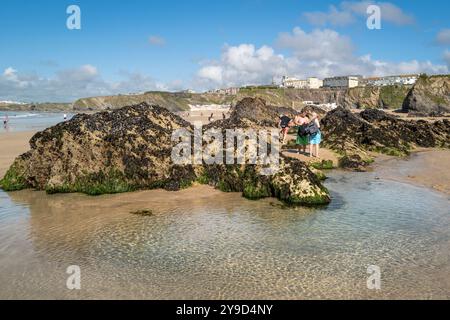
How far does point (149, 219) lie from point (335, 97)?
191 m

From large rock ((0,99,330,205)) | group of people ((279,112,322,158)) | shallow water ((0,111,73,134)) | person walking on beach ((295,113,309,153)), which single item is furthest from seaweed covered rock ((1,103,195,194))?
shallow water ((0,111,73,134))

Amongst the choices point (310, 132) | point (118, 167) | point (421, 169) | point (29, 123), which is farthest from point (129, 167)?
point (29, 123)

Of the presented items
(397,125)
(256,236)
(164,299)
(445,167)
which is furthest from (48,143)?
(397,125)

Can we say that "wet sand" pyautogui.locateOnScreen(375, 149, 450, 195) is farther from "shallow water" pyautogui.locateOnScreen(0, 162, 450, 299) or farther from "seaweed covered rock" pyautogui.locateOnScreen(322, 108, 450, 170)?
"shallow water" pyautogui.locateOnScreen(0, 162, 450, 299)

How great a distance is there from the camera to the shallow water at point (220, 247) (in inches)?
284

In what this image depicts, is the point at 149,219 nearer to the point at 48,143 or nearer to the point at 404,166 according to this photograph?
the point at 48,143

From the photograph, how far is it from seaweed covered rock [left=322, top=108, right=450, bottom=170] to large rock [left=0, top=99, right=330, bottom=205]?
812 centimetres

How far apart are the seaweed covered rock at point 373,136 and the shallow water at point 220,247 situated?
9.47 m

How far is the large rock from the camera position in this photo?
1412 centimetres

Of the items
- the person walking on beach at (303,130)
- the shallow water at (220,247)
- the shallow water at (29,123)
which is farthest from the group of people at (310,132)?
the shallow water at (29,123)

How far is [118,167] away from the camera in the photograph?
14.6m

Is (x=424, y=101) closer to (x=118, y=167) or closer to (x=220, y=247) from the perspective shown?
(x=118, y=167)
